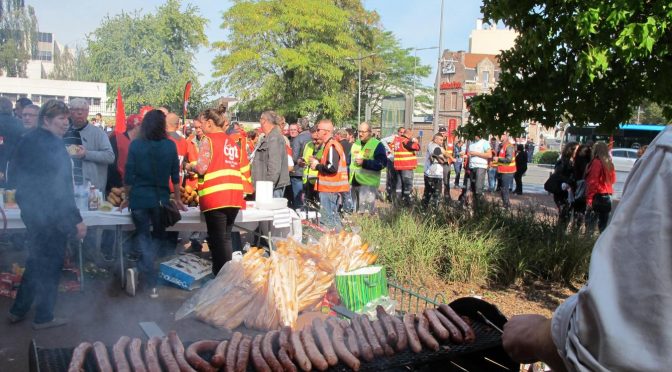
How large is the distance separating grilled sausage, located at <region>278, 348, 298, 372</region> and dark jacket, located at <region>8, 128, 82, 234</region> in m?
3.13

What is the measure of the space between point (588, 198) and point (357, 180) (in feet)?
12.5

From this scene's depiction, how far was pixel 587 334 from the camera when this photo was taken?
102cm

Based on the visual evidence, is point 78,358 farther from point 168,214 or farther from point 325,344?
point 168,214

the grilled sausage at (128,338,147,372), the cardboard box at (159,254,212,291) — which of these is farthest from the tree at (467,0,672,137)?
the grilled sausage at (128,338,147,372)

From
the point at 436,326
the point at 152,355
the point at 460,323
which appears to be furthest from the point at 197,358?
the point at 460,323

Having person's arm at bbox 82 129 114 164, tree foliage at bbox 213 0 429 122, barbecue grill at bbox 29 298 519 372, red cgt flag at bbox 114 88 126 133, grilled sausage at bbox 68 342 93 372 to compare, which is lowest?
barbecue grill at bbox 29 298 519 372

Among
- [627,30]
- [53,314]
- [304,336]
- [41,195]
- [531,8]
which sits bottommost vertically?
[53,314]

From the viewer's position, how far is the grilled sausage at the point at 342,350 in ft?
7.83

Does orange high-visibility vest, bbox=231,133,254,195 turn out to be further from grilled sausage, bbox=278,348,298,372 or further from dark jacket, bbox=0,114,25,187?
grilled sausage, bbox=278,348,298,372

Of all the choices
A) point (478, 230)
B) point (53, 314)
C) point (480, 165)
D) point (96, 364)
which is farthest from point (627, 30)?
point (480, 165)

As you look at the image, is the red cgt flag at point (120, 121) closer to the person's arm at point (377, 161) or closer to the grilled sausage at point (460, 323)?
the person's arm at point (377, 161)

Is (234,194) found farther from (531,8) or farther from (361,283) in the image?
(531,8)

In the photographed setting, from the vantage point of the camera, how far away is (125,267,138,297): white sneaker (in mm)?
5754

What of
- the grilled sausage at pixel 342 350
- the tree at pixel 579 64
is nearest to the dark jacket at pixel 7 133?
the tree at pixel 579 64
